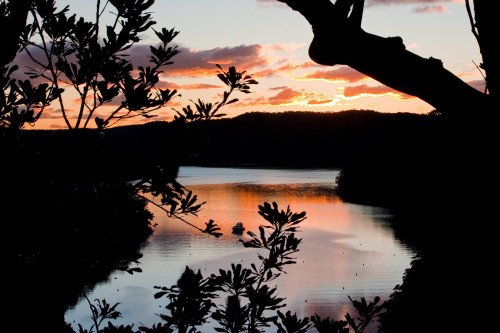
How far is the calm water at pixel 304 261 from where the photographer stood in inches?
1150

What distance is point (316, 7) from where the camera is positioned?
1.67 meters

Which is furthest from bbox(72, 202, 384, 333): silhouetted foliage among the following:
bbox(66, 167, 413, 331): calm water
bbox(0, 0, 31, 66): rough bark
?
bbox(66, 167, 413, 331): calm water

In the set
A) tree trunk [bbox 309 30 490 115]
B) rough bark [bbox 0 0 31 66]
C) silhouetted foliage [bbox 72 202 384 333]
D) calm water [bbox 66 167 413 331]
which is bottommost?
calm water [bbox 66 167 413 331]

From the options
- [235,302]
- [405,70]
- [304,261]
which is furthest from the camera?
[304,261]

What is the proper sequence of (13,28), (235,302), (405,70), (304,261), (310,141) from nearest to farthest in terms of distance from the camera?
1. (405,70)
2. (13,28)
3. (235,302)
4. (304,261)
5. (310,141)

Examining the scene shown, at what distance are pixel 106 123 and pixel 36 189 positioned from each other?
0.57 meters

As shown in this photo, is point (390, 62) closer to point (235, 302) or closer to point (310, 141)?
point (235, 302)

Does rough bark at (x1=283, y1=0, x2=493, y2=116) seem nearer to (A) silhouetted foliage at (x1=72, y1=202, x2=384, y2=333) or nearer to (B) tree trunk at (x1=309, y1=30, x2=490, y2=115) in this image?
(B) tree trunk at (x1=309, y1=30, x2=490, y2=115)

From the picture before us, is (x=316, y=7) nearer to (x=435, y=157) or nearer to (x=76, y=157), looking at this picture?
(x=76, y=157)

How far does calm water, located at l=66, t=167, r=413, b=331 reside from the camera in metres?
29.2

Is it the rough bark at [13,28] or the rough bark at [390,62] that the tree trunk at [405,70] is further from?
the rough bark at [13,28]

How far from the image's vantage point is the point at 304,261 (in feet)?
124

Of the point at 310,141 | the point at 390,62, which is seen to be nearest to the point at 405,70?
the point at 390,62

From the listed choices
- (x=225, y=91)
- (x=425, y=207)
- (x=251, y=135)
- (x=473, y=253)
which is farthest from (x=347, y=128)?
(x=225, y=91)
